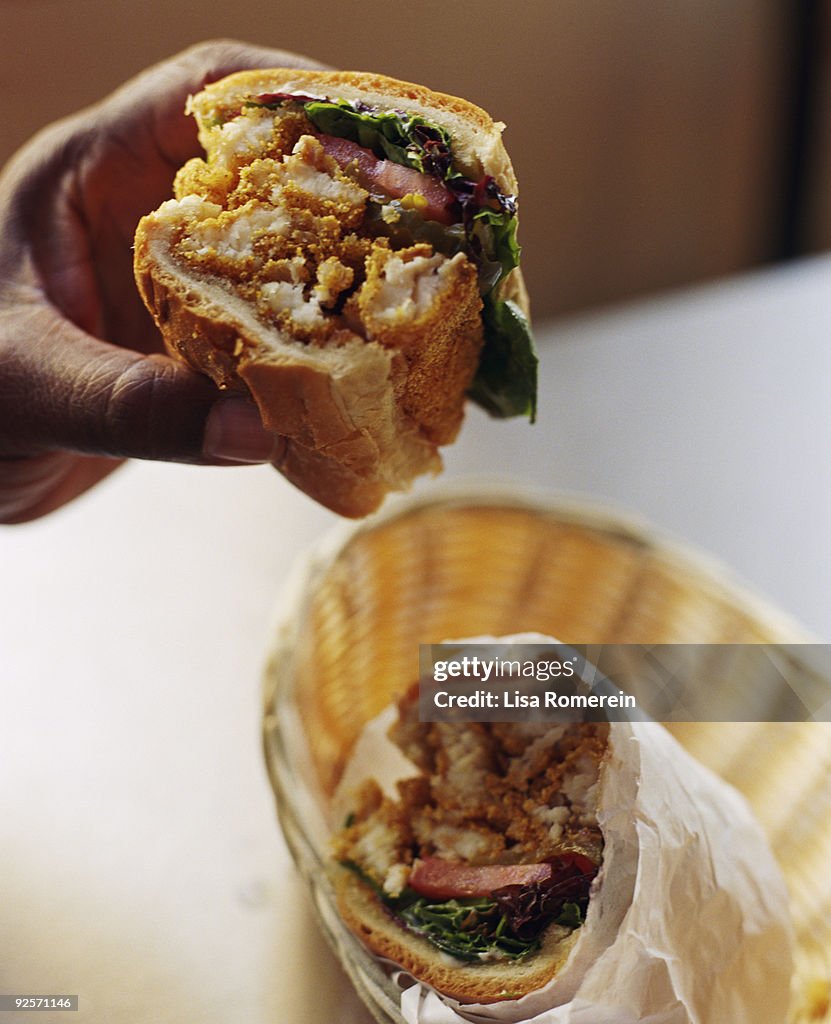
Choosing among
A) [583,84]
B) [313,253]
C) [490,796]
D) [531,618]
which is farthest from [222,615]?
[583,84]

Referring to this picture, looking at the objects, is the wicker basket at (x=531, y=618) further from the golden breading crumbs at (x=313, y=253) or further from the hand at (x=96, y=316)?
the golden breading crumbs at (x=313, y=253)

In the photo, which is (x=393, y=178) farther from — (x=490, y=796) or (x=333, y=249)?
(x=490, y=796)

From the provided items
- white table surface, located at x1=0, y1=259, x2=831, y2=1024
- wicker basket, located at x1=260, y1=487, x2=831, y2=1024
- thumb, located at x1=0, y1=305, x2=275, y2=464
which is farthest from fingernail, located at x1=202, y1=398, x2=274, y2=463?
white table surface, located at x1=0, y1=259, x2=831, y2=1024

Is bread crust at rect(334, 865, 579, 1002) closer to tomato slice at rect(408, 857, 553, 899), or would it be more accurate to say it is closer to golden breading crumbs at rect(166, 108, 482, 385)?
tomato slice at rect(408, 857, 553, 899)

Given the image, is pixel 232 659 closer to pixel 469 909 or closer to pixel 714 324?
pixel 469 909

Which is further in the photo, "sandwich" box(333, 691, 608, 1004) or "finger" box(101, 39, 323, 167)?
"finger" box(101, 39, 323, 167)

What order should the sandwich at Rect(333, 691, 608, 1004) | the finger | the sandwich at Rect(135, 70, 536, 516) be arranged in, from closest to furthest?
1. the sandwich at Rect(135, 70, 536, 516)
2. the sandwich at Rect(333, 691, 608, 1004)
3. the finger
